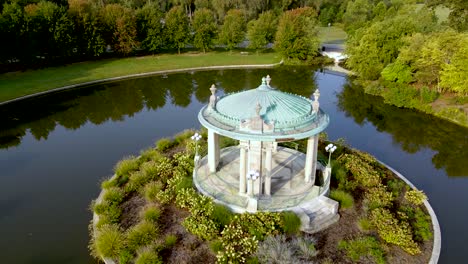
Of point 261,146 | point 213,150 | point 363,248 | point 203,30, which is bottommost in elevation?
point 363,248

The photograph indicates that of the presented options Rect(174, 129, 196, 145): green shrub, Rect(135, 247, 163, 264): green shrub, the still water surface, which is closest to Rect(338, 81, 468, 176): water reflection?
the still water surface

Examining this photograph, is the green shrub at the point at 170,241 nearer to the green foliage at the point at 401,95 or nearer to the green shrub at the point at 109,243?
the green shrub at the point at 109,243

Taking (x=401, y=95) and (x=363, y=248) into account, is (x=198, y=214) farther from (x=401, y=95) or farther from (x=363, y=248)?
(x=401, y=95)

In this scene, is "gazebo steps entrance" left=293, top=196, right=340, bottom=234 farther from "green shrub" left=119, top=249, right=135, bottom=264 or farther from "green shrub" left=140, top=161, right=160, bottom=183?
"green shrub" left=140, top=161, right=160, bottom=183

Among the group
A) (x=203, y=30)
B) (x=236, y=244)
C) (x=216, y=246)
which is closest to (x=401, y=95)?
(x=236, y=244)

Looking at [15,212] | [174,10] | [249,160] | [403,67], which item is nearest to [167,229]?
[249,160]
